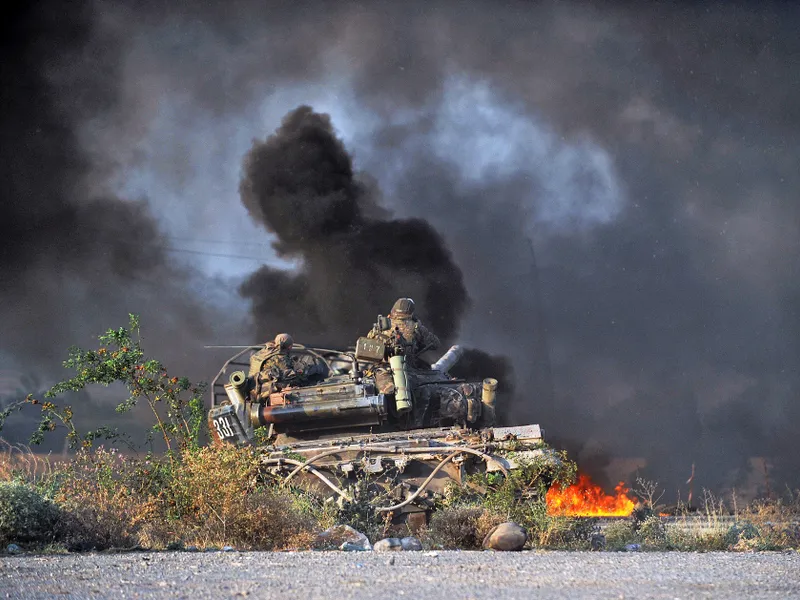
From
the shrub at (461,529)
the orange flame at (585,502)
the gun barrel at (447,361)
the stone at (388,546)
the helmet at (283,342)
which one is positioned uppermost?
the helmet at (283,342)

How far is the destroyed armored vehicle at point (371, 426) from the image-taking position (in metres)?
14.7

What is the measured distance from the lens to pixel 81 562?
308 inches

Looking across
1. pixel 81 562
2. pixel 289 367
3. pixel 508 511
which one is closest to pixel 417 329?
pixel 289 367

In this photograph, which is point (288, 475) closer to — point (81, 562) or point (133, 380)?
point (133, 380)

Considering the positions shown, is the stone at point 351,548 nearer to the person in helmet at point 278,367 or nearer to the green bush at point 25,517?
the green bush at point 25,517

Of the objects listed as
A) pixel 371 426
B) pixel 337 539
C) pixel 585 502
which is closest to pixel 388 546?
pixel 337 539

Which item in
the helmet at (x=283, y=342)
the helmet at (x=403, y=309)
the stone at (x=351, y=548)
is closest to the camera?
Result: the stone at (x=351, y=548)

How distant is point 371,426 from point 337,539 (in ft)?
19.4

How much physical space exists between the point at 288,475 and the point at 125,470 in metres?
3.06

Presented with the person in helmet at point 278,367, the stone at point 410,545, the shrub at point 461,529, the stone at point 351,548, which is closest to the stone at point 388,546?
the stone at point 410,545

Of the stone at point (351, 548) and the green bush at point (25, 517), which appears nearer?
the green bush at point (25, 517)

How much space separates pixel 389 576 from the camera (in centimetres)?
667

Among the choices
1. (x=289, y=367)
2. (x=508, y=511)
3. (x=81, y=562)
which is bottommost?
(x=508, y=511)

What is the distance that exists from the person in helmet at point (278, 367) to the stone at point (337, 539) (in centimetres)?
672
